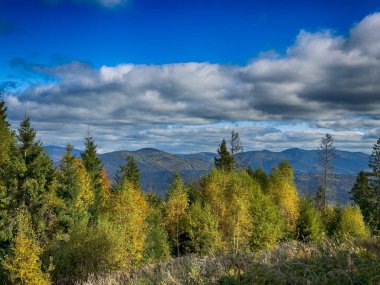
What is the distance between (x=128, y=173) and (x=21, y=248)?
43323mm

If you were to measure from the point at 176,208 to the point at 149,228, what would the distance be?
33.3ft

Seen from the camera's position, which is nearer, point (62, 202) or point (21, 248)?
point (21, 248)

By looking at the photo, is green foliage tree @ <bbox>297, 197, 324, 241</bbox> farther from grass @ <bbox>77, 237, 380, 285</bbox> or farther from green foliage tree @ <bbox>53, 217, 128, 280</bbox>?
grass @ <bbox>77, 237, 380, 285</bbox>

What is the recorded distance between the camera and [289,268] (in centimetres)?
879

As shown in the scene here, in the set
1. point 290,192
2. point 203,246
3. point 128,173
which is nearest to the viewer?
point 203,246

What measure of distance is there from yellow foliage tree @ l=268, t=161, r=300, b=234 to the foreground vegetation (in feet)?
0.59

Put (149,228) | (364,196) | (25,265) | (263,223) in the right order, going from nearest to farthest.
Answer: (25,265), (149,228), (263,223), (364,196)

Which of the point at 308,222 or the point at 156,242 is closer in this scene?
the point at 156,242

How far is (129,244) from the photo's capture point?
42.0m

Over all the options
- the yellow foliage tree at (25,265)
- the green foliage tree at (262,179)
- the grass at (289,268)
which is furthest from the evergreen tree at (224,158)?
the grass at (289,268)

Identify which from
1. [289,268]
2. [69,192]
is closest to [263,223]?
[69,192]

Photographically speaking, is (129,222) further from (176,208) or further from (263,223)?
(263,223)

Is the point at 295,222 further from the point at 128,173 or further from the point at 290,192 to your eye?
the point at 128,173

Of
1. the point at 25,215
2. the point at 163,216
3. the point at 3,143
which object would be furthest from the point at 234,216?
the point at 3,143
